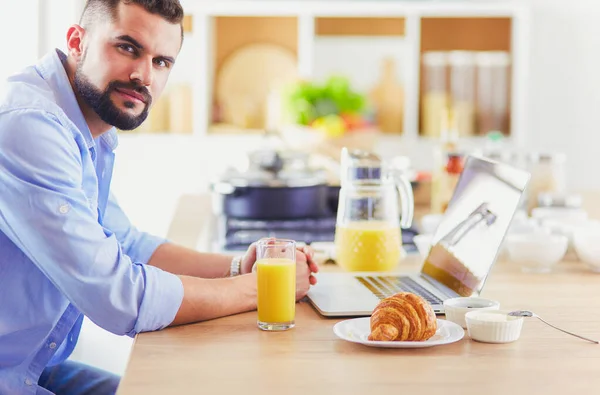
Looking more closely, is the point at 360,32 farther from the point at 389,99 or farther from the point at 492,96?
the point at 492,96

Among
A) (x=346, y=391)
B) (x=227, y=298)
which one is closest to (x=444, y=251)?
(x=227, y=298)

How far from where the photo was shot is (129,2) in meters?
1.48

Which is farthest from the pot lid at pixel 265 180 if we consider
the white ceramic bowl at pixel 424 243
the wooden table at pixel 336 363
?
the wooden table at pixel 336 363

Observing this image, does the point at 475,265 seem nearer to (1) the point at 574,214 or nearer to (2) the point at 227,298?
(2) the point at 227,298

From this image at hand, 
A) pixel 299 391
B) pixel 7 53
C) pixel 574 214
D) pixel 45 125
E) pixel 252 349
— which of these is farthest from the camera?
pixel 7 53

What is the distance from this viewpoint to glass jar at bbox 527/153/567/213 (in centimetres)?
264

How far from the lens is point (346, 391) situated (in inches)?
39.9

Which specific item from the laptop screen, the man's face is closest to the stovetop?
the laptop screen

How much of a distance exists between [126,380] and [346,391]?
26 cm

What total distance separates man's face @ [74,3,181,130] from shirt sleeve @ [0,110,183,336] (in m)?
0.20

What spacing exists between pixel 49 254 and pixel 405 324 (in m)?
0.52

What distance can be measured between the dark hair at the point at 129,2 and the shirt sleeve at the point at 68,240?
0.85 ft

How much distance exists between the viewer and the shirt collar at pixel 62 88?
1.52 metres

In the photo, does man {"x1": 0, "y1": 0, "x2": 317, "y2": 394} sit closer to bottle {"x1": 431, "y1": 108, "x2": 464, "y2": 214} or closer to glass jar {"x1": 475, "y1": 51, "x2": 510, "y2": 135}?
bottle {"x1": 431, "y1": 108, "x2": 464, "y2": 214}
